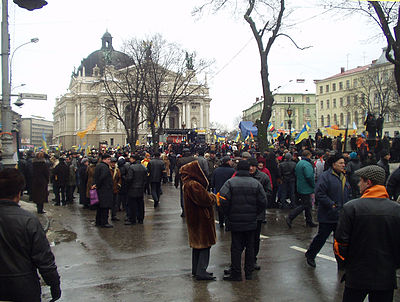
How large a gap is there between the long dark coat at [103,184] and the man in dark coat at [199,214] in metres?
4.80

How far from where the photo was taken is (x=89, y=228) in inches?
421

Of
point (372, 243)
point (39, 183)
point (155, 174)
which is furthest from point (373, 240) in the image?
point (39, 183)

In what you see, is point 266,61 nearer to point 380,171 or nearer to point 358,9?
point 358,9

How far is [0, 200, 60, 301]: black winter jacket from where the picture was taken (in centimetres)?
330

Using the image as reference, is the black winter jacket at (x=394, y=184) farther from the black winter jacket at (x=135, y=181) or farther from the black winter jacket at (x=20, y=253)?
the black winter jacket at (x=135, y=181)

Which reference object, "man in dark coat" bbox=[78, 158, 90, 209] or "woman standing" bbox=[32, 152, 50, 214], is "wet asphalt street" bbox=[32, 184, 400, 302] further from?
"man in dark coat" bbox=[78, 158, 90, 209]

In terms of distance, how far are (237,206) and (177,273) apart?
1522 mm

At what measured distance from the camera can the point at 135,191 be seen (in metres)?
11.0

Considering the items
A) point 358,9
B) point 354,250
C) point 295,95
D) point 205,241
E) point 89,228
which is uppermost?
point 295,95

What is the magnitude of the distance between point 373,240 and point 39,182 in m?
11.3

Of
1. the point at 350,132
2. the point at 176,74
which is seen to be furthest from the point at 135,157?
the point at 176,74

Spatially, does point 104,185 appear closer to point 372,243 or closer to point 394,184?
point 394,184

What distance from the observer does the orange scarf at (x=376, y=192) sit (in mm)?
3818

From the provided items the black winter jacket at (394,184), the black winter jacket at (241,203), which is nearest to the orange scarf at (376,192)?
the black winter jacket at (241,203)
